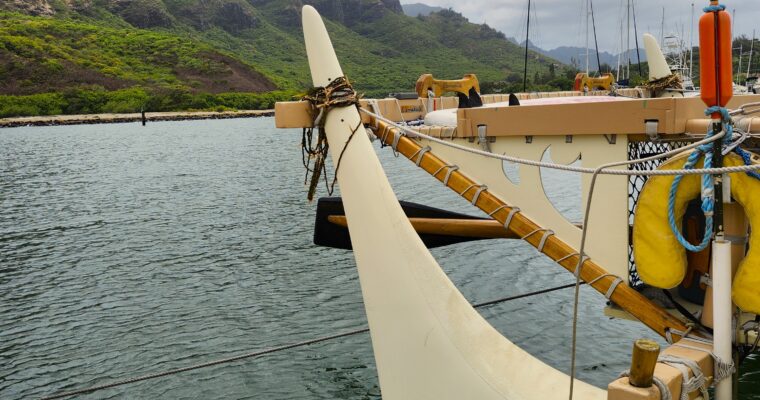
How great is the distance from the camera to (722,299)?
411cm

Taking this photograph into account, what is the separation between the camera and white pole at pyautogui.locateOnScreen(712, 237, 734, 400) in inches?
160

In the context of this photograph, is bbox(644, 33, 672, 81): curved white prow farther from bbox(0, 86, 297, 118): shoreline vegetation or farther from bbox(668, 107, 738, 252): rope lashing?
bbox(0, 86, 297, 118): shoreline vegetation

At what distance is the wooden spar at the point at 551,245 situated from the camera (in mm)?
5340

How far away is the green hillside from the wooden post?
227ft

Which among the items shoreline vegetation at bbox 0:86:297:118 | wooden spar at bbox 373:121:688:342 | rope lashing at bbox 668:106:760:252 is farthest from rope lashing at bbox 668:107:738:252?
shoreline vegetation at bbox 0:86:297:118

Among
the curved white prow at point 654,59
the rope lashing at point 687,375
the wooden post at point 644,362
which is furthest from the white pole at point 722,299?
the curved white prow at point 654,59

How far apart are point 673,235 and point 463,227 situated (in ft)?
9.83

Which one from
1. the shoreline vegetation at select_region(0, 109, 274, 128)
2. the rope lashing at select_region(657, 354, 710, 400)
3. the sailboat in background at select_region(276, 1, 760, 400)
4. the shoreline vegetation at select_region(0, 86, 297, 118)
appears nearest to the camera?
the rope lashing at select_region(657, 354, 710, 400)

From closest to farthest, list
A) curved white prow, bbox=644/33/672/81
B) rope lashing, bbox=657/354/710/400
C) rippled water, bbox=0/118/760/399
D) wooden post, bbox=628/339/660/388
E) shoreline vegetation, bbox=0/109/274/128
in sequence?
wooden post, bbox=628/339/660/388 < rope lashing, bbox=657/354/710/400 < rippled water, bbox=0/118/760/399 < curved white prow, bbox=644/33/672/81 < shoreline vegetation, bbox=0/109/274/128

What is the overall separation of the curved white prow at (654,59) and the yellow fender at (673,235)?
9839mm

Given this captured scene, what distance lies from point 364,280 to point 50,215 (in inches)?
889

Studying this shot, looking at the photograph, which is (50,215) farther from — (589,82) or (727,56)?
(727,56)

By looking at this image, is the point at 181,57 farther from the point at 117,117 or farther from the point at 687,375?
the point at 687,375

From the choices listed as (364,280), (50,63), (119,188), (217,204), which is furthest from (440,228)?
(50,63)
